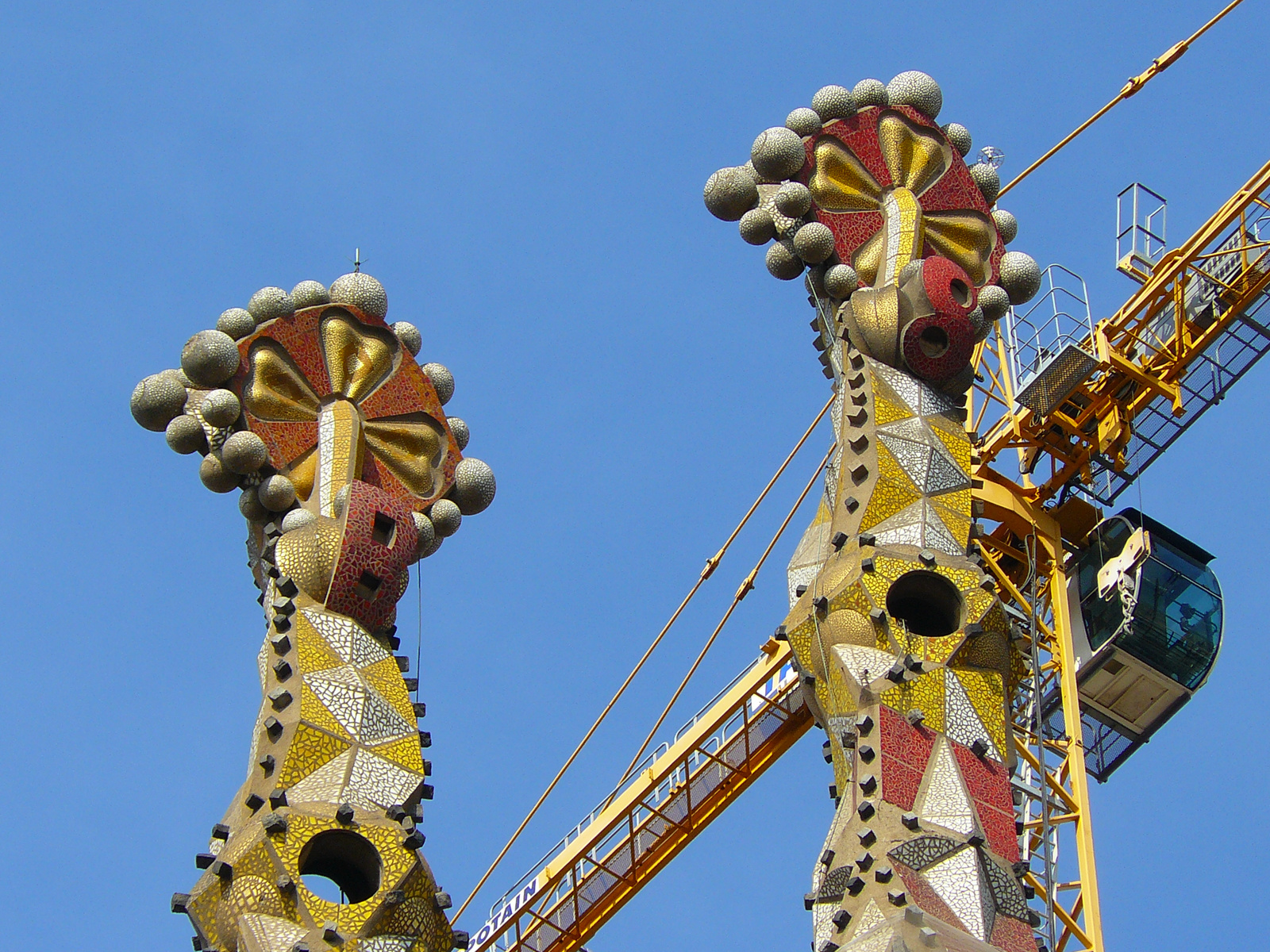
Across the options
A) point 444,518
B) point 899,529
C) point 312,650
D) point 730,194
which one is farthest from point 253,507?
point 899,529

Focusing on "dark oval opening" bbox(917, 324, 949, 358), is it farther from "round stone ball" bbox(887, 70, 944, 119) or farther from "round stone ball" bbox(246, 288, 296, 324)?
"round stone ball" bbox(246, 288, 296, 324)

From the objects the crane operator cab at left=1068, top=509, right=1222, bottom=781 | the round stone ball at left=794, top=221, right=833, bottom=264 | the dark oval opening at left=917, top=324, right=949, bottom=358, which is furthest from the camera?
the crane operator cab at left=1068, top=509, right=1222, bottom=781

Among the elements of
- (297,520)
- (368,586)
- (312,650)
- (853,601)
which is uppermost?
(297,520)

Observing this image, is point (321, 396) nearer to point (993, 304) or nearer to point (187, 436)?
point (187, 436)

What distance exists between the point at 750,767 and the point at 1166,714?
19.3 feet

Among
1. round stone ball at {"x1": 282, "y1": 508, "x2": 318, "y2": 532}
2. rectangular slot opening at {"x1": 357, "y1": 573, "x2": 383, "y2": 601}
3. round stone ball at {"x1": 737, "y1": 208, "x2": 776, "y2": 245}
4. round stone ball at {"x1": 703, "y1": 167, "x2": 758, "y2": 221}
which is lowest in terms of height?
rectangular slot opening at {"x1": 357, "y1": 573, "x2": 383, "y2": 601}

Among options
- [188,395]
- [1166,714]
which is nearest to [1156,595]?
[1166,714]

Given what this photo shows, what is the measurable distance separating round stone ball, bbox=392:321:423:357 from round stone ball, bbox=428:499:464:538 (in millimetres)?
1731

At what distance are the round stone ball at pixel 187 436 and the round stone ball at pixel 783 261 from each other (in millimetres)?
5357

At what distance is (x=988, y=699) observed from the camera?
77.5 feet

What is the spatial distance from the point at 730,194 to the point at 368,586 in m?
5.04

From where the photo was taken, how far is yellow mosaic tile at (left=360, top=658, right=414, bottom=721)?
25.2 metres

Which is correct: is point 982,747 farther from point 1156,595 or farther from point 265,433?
point 1156,595

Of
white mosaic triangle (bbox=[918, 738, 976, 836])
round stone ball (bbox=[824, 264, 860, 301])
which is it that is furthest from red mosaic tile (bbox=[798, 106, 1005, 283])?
white mosaic triangle (bbox=[918, 738, 976, 836])
